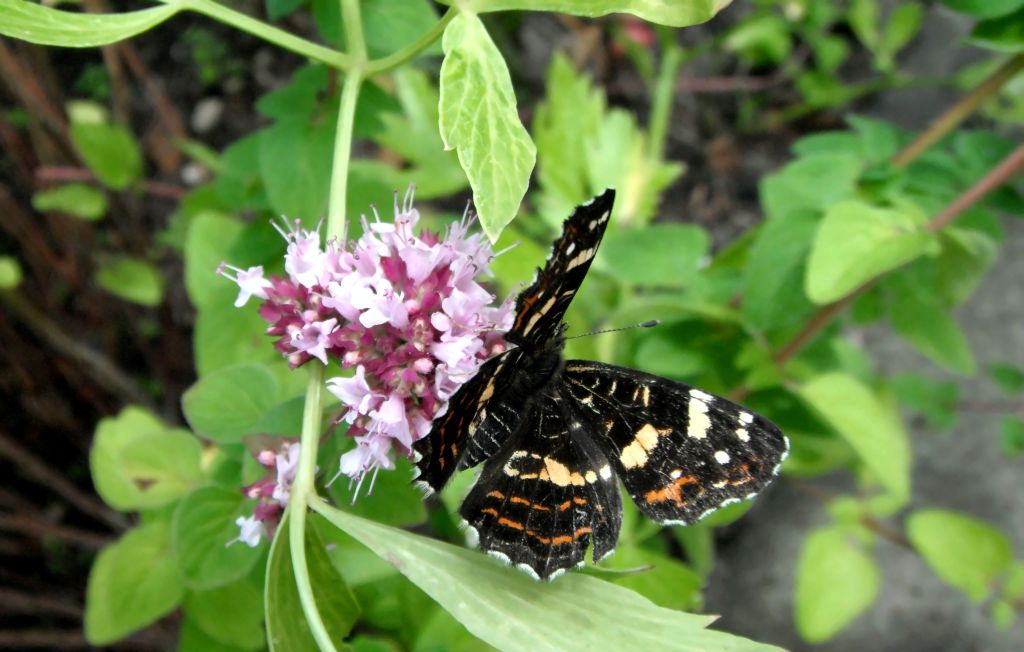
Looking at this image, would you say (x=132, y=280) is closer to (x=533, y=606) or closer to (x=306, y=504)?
(x=306, y=504)

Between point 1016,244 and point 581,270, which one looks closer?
point 581,270

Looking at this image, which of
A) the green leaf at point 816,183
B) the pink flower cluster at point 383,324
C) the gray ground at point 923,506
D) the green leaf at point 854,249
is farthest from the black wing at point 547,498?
the gray ground at point 923,506

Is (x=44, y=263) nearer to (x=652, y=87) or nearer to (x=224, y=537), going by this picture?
(x=224, y=537)

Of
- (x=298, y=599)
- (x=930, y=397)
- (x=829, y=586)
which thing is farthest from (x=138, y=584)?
(x=930, y=397)

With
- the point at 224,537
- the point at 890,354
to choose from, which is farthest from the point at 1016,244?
the point at 224,537

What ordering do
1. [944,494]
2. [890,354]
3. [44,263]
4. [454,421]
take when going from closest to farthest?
[454,421], [44,263], [944,494], [890,354]

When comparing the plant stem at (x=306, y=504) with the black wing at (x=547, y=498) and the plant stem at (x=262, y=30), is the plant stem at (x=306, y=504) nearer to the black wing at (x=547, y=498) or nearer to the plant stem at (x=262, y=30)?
the black wing at (x=547, y=498)
